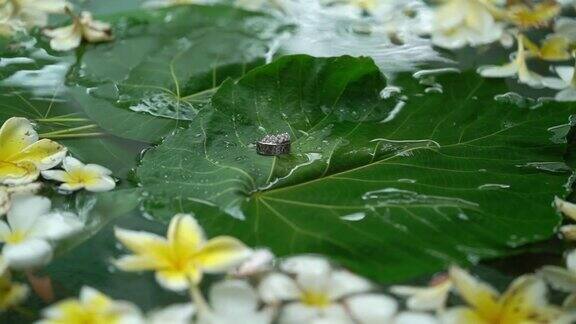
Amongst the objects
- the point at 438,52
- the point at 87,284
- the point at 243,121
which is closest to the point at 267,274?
the point at 87,284

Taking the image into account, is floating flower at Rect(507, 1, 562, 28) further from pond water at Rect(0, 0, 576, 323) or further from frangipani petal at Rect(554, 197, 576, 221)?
frangipani petal at Rect(554, 197, 576, 221)

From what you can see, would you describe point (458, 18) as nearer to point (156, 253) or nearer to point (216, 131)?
point (216, 131)

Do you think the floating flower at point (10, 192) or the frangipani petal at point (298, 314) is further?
the floating flower at point (10, 192)

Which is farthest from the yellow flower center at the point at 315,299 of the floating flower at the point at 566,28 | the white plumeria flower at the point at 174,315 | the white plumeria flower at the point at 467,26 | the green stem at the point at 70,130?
the floating flower at the point at 566,28

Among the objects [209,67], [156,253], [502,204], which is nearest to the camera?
[156,253]

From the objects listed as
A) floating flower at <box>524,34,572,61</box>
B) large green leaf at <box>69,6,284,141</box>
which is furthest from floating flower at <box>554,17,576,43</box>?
large green leaf at <box>69,6,284,141</box>

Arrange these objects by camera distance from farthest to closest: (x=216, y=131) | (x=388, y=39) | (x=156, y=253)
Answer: (x=388, y=39), (x=216, y=131), (x=156, y=253)

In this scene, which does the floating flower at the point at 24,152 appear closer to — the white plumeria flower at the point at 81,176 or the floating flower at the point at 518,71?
the white plumeria flower at the point at 81,176
